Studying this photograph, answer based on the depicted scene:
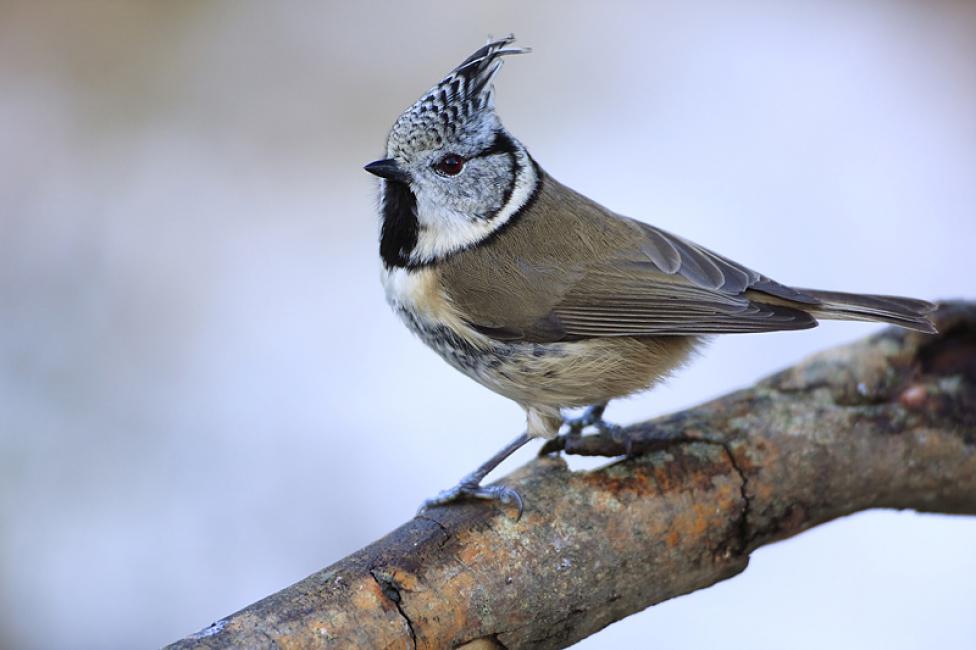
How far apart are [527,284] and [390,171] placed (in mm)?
514

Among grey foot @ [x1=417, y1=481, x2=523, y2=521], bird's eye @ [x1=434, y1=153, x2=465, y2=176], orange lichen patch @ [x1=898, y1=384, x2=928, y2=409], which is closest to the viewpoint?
grey foot @ [x1=417, y1=481, x2=523, y2=521]

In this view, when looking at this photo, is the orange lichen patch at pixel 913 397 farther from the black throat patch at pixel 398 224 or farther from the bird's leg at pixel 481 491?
the black throat patch at pixel 398 224

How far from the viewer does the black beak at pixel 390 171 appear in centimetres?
309

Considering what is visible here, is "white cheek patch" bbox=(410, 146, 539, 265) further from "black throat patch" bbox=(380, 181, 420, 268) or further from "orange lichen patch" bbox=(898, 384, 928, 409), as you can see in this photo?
"orange lichen patch" bbox=(898, 384, 928, 409)

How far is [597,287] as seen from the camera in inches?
123

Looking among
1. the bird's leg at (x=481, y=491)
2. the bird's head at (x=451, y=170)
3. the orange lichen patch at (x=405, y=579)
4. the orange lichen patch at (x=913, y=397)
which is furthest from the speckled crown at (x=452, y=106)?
the orange lichen patch at (x=913, y=397)

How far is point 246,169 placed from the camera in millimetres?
5492

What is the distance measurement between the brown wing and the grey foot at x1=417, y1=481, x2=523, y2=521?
1.45 ft

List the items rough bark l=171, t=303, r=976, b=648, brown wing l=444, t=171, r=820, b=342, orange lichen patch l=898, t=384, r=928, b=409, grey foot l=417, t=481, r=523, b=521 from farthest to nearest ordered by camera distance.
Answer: orange lichen patch l=898, t=384, r=928, b=409
brown wing l=444, t=171, r=820, b=342
grey foot l=417, t=481, r=523, b=521
rough bark l=171, t=303, r=976, b=648

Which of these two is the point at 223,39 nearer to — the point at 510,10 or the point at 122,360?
the point at 510,10

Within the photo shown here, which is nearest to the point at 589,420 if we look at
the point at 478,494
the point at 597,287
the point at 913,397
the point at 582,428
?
the point at 582,428

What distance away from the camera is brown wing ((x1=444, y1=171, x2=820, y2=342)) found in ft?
9.95

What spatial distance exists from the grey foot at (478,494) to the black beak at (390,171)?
2.94ft

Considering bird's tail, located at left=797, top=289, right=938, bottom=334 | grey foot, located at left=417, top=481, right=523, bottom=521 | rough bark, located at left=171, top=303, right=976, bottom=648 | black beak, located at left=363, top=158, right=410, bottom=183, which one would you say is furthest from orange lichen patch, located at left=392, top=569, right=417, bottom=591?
bird's tail, located at left=797, top=289, right=938, bottom=334
